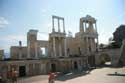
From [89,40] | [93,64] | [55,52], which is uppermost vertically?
[89,40]

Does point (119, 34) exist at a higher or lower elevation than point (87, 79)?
higher

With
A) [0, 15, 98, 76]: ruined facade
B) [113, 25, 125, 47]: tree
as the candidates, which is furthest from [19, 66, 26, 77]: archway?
[113, 25, 125, 47]: tree

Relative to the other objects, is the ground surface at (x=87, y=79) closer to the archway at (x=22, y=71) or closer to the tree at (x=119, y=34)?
the archway at (x=22, y=71)

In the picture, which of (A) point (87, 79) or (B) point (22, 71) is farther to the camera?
(B) point (22, 71)

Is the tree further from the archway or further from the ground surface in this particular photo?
the archway

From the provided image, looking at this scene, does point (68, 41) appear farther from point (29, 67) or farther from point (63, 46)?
point (29, 67)

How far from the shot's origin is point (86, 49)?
50.9 metres

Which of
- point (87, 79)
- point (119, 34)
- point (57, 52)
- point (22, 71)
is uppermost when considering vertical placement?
point (119, 34)

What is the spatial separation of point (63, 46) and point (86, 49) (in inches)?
335

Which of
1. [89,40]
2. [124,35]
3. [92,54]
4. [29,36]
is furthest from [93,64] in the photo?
[29,36]

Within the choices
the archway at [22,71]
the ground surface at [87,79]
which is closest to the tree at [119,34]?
the ground surface at [87,79]

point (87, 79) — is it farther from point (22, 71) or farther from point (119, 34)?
point (119, 34)

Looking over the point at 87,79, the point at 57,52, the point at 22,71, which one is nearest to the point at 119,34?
the point at 57,52

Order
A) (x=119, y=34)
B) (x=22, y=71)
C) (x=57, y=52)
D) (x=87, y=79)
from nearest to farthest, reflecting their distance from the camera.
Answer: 1. (x=87, y=79)
2. (x=22, y=71)
3. (x=57, y=52)
4. (x=119, y=34)
